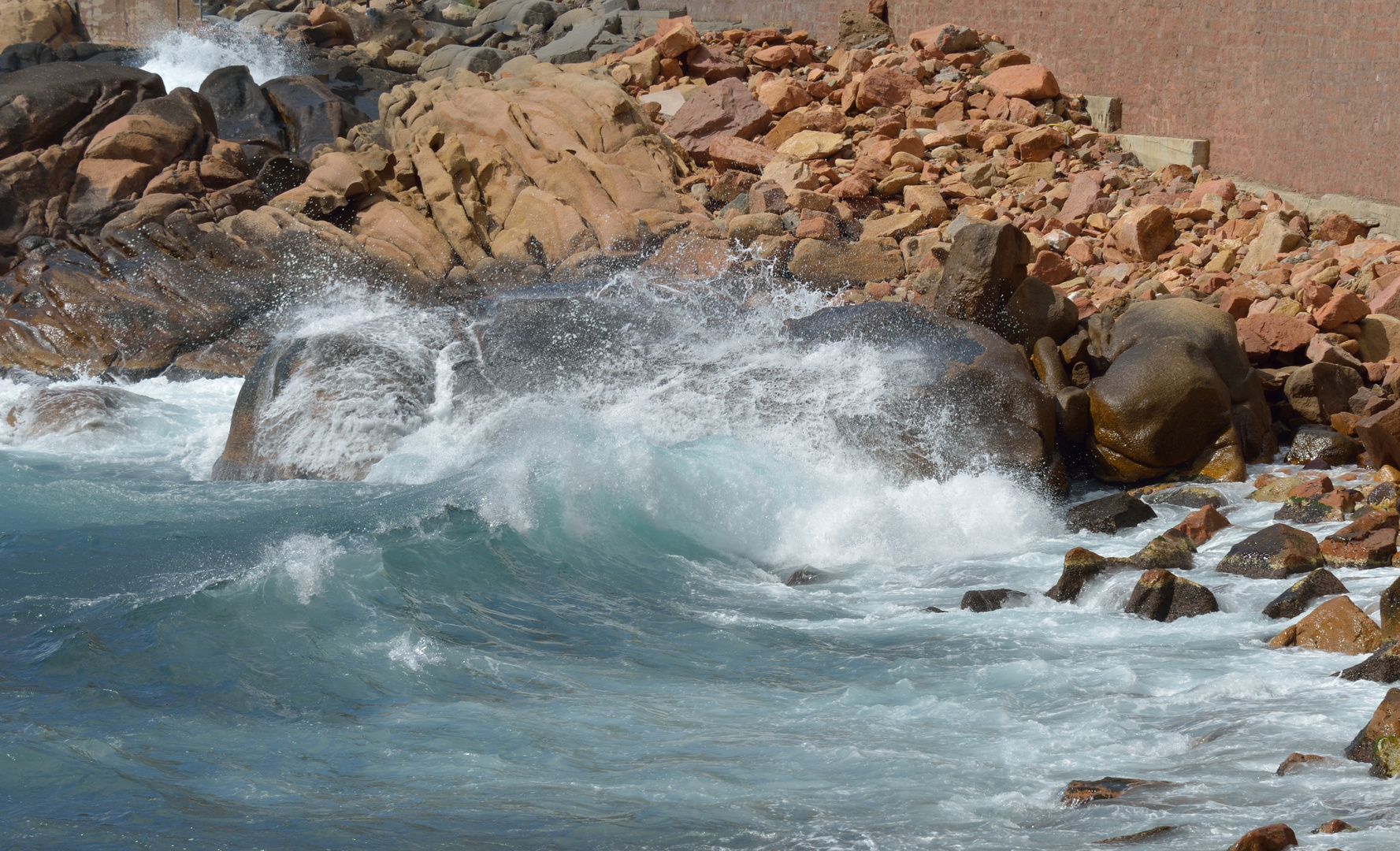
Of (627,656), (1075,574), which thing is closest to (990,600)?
(1075,574)

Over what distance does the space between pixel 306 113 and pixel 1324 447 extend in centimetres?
1148

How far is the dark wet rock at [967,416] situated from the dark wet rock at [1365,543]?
1.75 m

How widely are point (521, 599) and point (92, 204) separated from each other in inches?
329

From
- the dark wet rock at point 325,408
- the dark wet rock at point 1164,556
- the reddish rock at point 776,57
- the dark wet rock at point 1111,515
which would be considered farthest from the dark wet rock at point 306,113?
the dark wet rock at point 1164,556

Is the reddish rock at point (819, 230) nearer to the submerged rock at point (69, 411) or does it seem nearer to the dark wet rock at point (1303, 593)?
the submerged rock at point (69, 411)

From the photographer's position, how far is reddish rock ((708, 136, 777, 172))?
12.3 m

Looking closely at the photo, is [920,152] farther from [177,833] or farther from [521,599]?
[177,833]

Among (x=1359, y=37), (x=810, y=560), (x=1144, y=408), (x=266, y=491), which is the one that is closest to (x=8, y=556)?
(x=266, y=491)

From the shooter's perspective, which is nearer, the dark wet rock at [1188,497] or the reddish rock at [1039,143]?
the dark wet rock at [1188,497]

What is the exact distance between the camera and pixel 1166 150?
10.9m

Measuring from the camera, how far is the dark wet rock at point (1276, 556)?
18.3 ft

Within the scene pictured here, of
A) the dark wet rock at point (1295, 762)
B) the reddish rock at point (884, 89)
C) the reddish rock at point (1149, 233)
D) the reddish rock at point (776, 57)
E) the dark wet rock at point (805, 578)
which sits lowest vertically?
the dark wet rock at point (805, 578)

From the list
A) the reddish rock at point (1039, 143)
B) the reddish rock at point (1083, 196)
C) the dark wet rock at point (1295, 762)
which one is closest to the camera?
the dark wet rock at point (1295, 762)

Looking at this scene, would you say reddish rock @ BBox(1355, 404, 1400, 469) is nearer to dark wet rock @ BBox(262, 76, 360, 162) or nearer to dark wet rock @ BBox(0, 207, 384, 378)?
dark wet rock @ BBox(0, 207, 384, 378)
